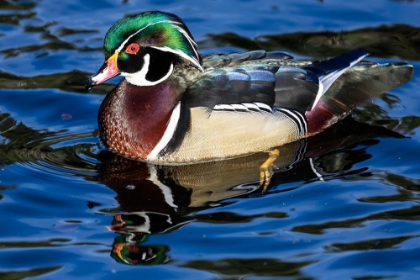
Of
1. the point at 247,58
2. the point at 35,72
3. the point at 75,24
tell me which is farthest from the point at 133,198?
the point at 75,24

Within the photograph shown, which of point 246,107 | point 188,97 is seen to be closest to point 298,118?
point 246,107

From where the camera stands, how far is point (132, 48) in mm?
8852

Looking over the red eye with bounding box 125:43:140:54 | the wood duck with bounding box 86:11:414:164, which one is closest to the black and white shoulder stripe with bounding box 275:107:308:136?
the wood duck with bounding box 86:11:414:164

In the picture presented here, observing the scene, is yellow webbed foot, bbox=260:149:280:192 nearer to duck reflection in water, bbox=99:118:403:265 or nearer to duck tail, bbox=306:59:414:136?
duck reflection in water, bbox=99:118:403:265

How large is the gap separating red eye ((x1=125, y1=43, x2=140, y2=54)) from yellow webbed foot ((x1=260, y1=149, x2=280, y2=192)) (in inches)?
64.7

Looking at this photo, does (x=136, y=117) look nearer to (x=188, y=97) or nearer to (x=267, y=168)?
(x=188, y=97)

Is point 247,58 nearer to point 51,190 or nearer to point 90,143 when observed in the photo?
point 90,143

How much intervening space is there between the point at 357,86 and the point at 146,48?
91.4 inches

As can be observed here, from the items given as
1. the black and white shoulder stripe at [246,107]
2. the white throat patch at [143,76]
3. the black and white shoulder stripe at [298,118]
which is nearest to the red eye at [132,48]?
the white throat patch at [143,76]

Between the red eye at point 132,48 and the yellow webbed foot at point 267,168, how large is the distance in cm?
164

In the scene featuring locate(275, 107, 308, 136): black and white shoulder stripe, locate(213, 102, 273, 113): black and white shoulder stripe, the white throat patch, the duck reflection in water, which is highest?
the white throat patch

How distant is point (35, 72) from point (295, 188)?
3.86 m

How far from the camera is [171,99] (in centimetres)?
888

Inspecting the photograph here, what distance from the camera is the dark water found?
7070mm
